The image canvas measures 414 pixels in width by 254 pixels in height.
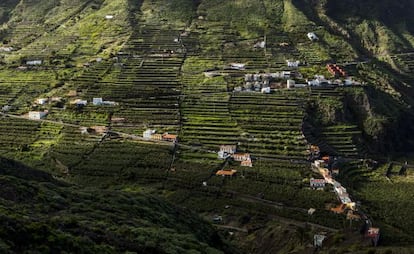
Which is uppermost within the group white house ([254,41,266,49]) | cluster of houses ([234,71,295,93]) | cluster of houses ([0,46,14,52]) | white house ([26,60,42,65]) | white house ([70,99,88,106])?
cluster of houses ([234,71,295,93])

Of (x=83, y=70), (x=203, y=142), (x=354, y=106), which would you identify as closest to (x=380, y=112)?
(x=354, y=106)

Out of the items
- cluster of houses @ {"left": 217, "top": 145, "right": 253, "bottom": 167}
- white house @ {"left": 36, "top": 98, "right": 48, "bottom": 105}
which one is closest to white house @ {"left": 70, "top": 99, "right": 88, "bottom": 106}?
white house @ {"left": 36, "top": 98, "right": 48, "bottom": 105}

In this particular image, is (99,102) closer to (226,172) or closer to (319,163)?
(226,172)

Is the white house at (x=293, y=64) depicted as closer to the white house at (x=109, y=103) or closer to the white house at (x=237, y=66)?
the white house at (x=237, y=66)

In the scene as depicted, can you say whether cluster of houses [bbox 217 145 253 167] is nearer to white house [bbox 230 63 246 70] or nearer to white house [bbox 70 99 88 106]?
white house [bbox 70 99 88 106]

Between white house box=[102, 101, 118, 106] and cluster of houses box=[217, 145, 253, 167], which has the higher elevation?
cluster of houses box=[217, 145, 253, 167]

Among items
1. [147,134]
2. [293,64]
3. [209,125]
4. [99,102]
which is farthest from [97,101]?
[293,64]
